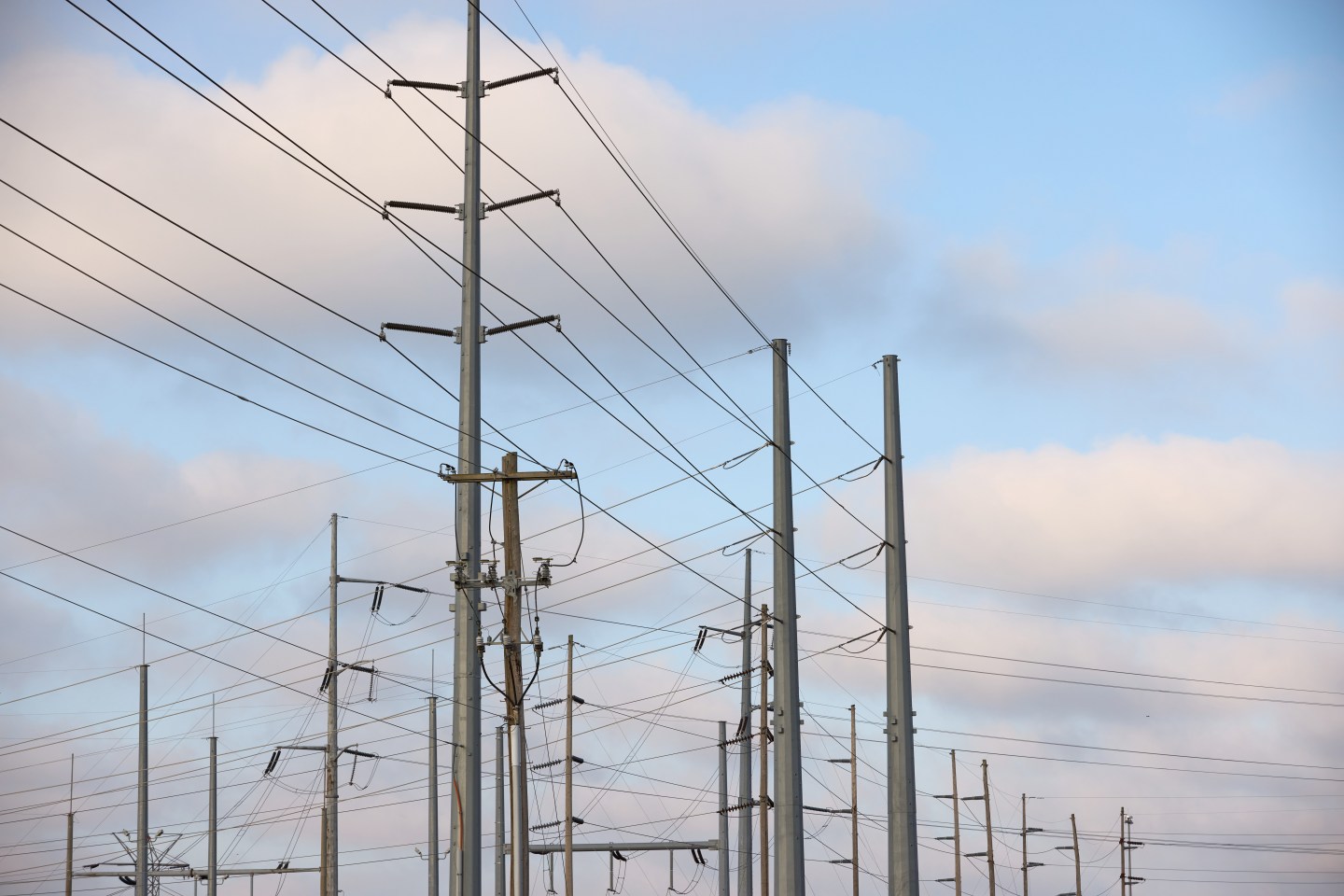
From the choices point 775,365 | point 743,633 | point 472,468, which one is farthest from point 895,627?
point 743,633

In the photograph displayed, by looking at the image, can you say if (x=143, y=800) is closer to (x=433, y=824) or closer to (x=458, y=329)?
(x=433, y=824)

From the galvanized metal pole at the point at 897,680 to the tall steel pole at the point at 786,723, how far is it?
159 inches

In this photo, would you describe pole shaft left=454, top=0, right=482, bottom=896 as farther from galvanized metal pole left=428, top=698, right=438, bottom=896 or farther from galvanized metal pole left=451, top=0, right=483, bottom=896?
galvanized metal pole left=428, top=698, right=438, bottom=896

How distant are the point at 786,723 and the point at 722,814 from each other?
35.3 metres

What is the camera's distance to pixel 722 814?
214 feet

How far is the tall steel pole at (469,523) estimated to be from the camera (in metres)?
24.7

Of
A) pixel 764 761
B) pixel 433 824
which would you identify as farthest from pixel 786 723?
pixel 433 824

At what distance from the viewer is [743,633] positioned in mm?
53906

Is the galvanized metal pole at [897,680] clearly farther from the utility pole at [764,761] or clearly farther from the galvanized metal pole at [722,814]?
the galvanized metal pole at [722,814]

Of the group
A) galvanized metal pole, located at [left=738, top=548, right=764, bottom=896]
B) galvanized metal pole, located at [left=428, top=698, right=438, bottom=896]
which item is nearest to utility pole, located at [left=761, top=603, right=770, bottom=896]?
galvanized metal pole, located at [left=738, top=548, right=764, bottom=896]

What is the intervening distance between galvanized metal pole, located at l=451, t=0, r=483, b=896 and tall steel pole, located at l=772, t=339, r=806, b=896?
684 cm

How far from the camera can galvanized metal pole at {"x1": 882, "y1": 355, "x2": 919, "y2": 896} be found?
114 feet

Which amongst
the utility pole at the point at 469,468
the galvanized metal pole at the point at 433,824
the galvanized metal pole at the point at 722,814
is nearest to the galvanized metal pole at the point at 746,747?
the galvanized metal pole at the point at 722,814

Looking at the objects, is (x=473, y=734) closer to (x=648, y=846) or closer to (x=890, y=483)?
(x=890, y=483)
